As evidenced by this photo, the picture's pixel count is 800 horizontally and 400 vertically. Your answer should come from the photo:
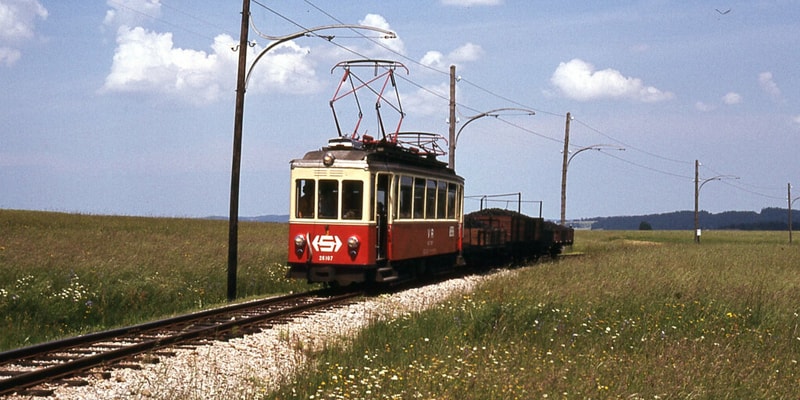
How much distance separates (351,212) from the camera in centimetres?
1681

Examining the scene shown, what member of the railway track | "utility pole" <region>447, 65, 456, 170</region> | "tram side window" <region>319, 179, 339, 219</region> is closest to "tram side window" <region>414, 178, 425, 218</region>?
"tram side window" <region>319, 179, 339, 219</region>

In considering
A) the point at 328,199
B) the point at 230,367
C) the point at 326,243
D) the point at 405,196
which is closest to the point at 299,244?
the point at 326,243

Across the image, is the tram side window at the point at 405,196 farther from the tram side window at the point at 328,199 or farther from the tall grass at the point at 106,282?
the tall grass at the point at 106,282

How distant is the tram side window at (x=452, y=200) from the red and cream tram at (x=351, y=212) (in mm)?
3339

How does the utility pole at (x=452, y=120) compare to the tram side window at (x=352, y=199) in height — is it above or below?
above

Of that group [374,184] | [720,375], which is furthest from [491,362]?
[374,184]

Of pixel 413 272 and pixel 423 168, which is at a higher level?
pixel 423 168

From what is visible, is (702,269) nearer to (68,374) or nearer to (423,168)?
(423,168)

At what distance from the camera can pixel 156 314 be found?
15.7 m

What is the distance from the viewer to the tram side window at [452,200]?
21.7 metres

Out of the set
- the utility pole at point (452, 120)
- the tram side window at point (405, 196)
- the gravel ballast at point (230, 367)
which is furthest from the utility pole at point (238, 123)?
the utility pole at point (452, 120)

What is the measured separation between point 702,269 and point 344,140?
34.8 feet

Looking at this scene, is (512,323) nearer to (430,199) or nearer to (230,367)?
(230,367)

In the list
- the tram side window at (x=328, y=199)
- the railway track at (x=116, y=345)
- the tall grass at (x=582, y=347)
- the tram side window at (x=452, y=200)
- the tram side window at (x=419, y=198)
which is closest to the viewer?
the tall grass at (x=582, y=347)
